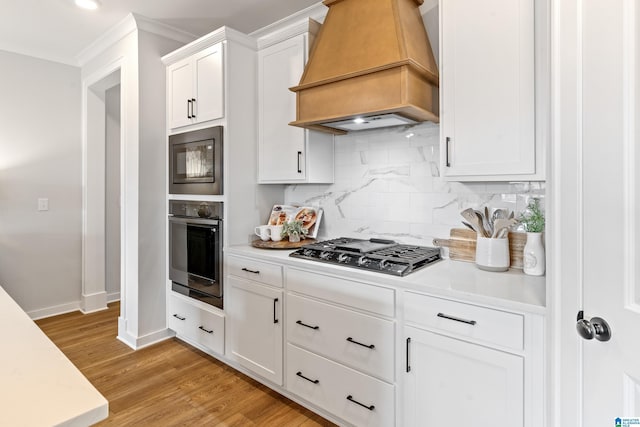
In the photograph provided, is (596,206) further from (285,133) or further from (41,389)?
(285,133)

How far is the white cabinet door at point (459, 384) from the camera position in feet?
4.36

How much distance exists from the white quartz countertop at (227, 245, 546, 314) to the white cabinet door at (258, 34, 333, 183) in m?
0.73

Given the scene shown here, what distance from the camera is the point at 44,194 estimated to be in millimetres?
3477

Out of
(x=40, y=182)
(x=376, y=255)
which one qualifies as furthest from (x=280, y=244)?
(x=40, y=182)

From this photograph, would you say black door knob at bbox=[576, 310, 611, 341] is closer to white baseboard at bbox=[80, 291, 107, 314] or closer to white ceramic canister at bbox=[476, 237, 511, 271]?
white ceramic canister at bbox=[476, 237, 511, 271]

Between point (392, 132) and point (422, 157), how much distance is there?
0.27 metres

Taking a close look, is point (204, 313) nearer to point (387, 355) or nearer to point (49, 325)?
point (387, 355)

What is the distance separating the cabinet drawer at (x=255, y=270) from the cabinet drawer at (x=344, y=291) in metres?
0.11

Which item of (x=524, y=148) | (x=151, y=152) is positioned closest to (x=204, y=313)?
(x=151, y=152)

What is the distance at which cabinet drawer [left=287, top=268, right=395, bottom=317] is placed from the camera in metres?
1.65

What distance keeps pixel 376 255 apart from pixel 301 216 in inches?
37.8

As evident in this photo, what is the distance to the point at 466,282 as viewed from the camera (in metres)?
1.55

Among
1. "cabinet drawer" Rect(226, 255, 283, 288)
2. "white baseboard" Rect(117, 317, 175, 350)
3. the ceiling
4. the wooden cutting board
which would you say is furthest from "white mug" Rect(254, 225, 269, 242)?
the ceiling

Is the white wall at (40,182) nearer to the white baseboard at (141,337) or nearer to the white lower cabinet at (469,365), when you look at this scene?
the white baseboard at (141,337)
